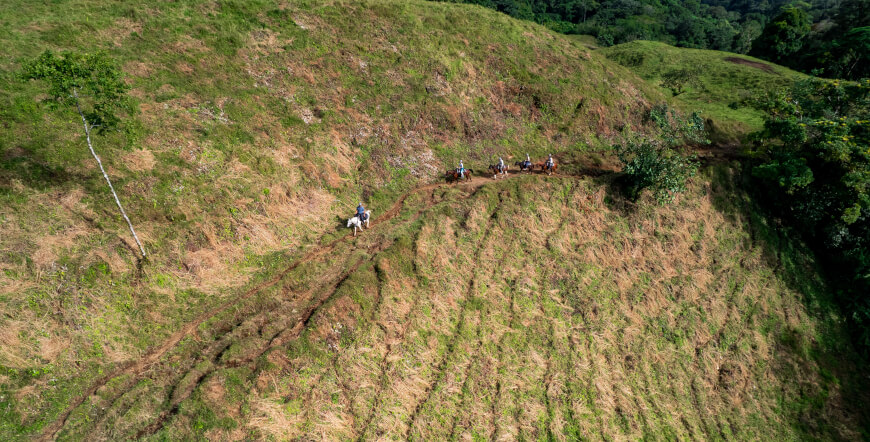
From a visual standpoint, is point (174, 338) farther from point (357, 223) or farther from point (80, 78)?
point (80, 78)

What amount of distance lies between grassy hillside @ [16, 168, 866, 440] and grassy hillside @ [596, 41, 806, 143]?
50.5ft

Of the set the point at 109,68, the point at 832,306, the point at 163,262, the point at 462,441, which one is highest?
the point at 109,68

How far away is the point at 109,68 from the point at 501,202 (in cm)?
2436

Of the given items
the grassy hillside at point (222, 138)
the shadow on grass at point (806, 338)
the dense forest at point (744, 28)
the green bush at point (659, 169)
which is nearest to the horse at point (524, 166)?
the grassy hillside at point (222, 138)

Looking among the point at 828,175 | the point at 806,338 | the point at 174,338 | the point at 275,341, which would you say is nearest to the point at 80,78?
the point at 174,338

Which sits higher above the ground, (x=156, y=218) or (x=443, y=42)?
(x=443, y=42)

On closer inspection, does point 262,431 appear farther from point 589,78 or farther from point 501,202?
point 589,78

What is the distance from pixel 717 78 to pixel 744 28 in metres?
100.0

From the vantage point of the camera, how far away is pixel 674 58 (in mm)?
64750

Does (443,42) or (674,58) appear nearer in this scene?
(443,42)

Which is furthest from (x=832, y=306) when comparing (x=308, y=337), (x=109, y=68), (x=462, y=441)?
(x=109, y=68)

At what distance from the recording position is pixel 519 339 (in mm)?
23891

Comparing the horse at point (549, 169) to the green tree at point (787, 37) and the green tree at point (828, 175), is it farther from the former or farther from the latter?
the green tree at point (787, 37)

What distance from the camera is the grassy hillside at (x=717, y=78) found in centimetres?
4619
